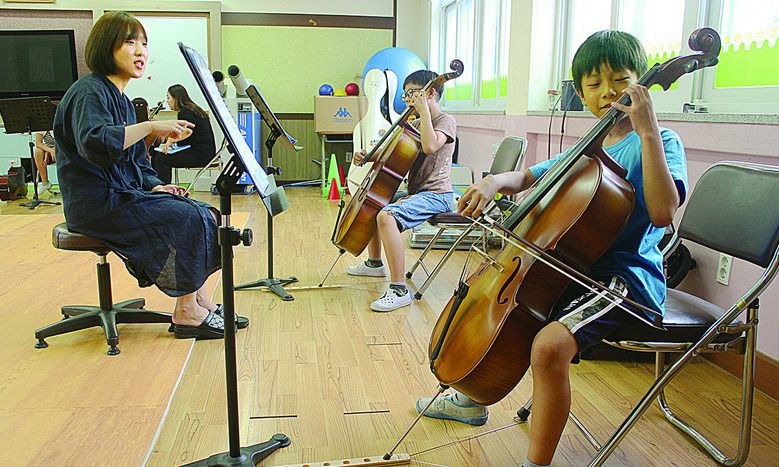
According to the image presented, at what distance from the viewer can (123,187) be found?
2.23 m

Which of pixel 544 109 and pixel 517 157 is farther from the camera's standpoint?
pixel 544 109

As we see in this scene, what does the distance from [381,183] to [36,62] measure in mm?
5523

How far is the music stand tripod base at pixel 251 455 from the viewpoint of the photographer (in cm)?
158

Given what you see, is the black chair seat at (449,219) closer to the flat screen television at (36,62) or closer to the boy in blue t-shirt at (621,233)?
the boy in blue t-shirt at (621,233)

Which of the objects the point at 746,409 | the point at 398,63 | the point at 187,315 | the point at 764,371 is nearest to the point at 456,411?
the point at 746,409

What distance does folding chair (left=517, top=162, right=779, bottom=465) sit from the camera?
1.45m

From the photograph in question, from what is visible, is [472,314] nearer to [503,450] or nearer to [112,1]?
[503,450]

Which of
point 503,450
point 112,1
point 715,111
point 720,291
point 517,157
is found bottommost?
point 503,450

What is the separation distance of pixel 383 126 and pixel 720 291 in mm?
4141

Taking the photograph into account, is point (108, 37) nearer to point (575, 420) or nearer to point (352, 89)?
point (575, 420)

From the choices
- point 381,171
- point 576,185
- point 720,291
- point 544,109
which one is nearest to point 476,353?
point 576,185

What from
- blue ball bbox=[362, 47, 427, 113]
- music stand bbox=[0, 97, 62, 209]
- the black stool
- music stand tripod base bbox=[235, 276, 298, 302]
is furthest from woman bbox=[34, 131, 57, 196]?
the black stool

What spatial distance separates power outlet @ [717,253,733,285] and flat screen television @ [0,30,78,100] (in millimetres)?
6570

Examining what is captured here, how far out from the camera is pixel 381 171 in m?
2.97
